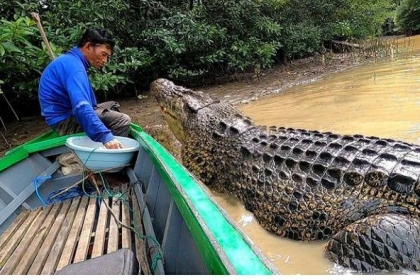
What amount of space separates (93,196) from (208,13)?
8.58 metres

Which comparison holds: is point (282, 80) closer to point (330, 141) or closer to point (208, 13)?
point (208, 13)

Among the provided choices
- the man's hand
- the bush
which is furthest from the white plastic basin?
the bush

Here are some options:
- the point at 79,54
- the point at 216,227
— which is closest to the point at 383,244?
the point at 216,227

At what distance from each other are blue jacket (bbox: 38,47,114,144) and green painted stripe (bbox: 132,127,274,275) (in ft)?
4.03

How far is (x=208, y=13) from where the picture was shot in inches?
428

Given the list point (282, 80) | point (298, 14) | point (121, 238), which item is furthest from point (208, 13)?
point (121, 238)

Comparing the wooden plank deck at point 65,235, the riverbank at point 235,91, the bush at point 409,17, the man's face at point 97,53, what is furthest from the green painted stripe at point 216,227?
the bush at point 409,17

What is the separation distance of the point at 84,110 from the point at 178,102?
180 centimetres

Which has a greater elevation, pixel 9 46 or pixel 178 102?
pixel 9 46

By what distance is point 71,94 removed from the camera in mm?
3375

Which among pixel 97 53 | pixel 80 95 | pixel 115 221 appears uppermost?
pixel 97 53

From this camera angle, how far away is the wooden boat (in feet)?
4.77

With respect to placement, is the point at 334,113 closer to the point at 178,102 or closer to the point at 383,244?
the point at 178,102

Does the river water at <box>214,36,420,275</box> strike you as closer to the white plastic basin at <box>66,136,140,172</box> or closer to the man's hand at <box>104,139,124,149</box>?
the white plastic basin at <box>66,136,140,172</box>
